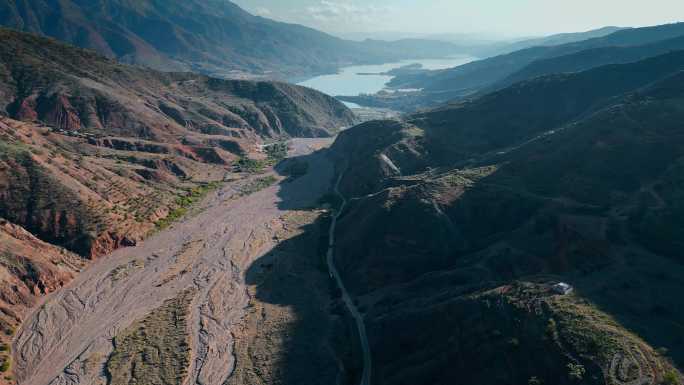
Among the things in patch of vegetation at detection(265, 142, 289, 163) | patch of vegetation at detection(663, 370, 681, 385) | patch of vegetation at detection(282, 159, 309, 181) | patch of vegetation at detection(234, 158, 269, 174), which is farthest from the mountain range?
patch of vegetation at detection(265, 142, 289, 163)

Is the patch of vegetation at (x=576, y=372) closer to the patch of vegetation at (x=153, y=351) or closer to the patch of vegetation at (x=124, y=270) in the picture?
the patch of vegetation at (x=153, y=351)

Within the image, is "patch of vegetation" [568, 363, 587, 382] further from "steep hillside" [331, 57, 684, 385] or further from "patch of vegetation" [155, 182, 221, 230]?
"patch of vegetation" [155, 182, 221, 230]

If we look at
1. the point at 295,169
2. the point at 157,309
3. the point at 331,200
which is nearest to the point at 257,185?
the point at 295,169

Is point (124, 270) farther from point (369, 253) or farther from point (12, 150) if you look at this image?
point (369, 253)

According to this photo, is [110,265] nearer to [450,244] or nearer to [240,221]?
[240,221]

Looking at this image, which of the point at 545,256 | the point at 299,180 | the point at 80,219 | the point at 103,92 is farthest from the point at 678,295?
the point at 103,92

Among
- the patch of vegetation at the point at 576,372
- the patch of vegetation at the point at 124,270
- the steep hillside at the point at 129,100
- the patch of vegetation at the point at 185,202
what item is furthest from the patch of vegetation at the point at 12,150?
the patch of vegetation at the point at 576,372
